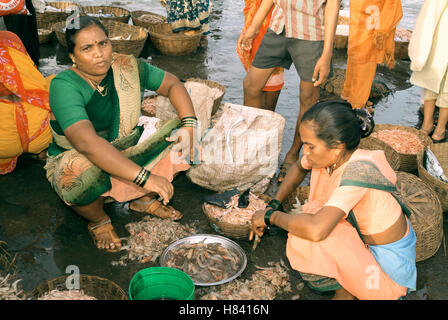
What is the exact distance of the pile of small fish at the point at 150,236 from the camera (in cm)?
296

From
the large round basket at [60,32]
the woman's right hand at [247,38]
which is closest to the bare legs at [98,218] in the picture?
the woman's right hand at [247,38]

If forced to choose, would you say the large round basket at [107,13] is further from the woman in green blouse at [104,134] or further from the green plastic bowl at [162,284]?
the green plastic bowl at [162,284]

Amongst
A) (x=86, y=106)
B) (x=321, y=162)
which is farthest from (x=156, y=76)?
(x=321, y=162)

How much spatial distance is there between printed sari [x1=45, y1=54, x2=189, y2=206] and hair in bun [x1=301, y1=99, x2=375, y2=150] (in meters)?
1.36

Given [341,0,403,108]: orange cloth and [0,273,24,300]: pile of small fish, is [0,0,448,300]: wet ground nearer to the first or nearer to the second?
[0,273,24,300]: pile of small fish

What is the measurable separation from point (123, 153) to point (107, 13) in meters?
5.15

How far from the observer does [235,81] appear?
19.7 feet

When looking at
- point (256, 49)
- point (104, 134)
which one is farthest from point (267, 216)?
point (256, 49)

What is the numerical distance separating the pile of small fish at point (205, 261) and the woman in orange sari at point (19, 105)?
1.71 m

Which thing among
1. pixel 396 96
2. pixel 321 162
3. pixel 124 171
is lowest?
pixel 396 96

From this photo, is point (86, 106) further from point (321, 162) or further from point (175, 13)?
point (175, 13)

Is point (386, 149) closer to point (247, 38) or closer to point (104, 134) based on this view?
point (247, 38)
